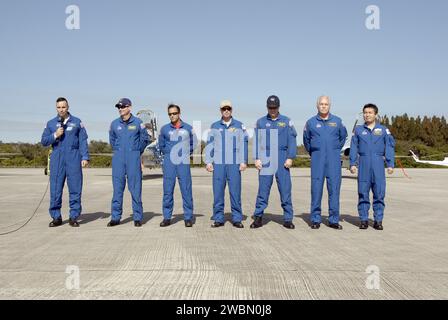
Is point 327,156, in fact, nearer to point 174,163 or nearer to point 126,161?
point 174,163

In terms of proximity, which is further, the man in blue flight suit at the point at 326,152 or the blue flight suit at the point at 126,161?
the blue flight suit at the point at 126,161

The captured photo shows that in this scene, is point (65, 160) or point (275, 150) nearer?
point (275, 150)

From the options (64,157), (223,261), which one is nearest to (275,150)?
(223,261)

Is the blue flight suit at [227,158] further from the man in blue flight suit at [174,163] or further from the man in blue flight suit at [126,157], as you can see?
the man in blue flight suit at [126,157]

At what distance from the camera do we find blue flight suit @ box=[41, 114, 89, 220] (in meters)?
7.53

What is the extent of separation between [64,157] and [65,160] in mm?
53

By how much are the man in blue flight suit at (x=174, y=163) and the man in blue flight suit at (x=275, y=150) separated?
1.17 meters

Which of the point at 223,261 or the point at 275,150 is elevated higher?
the point at 275,150

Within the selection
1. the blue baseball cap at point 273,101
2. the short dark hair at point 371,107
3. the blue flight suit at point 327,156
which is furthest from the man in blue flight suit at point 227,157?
the short dark hair at point 371,107

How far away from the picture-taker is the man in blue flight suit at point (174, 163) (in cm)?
752

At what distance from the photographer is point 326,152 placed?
23.9ft

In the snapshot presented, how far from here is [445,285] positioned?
3.86 metres

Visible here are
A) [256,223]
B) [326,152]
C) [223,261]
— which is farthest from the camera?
[256,223]
